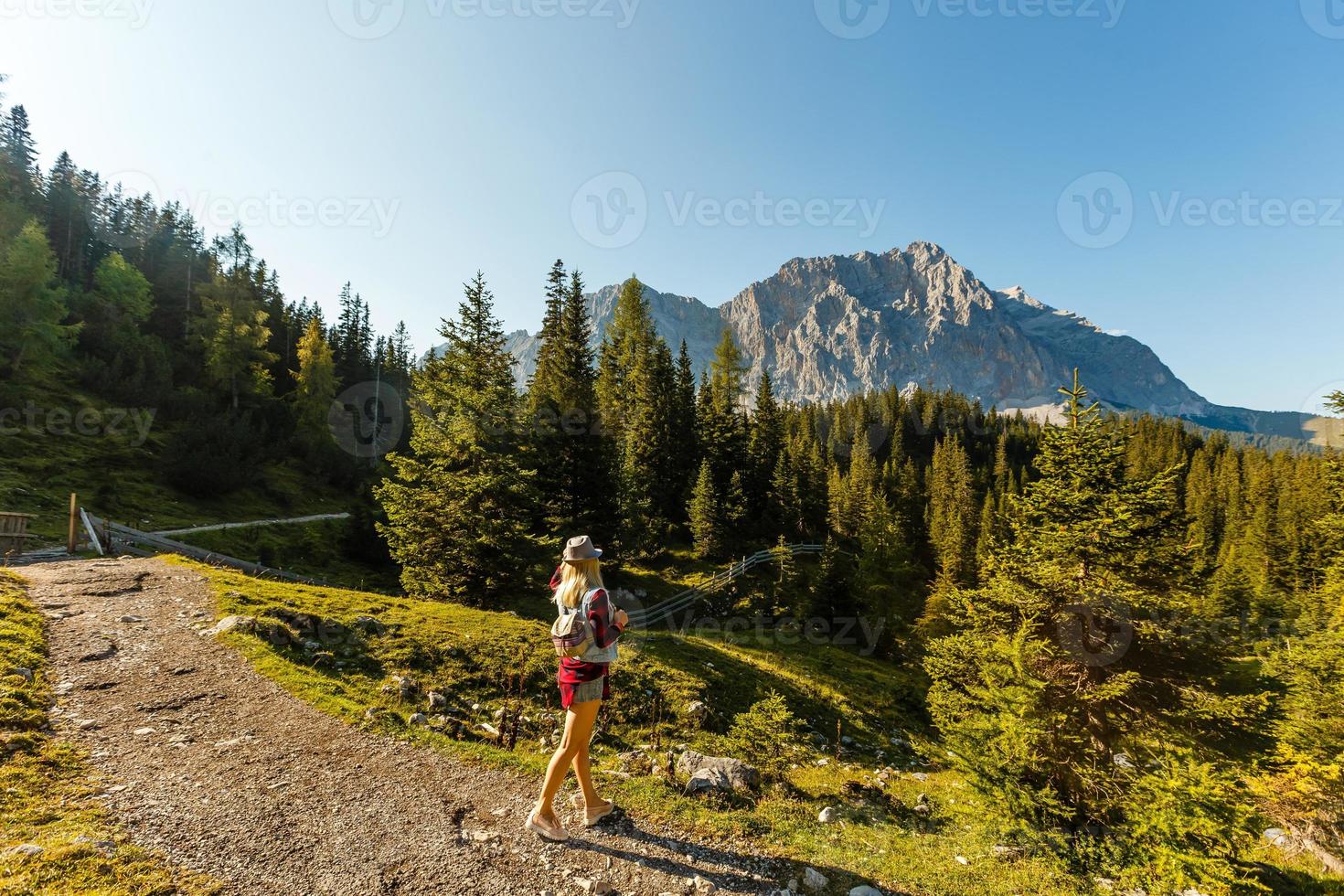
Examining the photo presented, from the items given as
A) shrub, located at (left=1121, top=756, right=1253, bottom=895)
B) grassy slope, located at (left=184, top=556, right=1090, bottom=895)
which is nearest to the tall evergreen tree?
shrub, located at (left=1121, top=756, right=1253, bottom=895)

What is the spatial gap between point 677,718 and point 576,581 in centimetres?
963

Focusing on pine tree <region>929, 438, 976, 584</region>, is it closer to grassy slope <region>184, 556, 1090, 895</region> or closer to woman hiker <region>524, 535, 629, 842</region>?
grassy slope <region>184, 556, 1090, 895</region>

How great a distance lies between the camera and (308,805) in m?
6.16

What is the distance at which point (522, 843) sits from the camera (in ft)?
19.2

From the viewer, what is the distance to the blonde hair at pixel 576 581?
20.4ft

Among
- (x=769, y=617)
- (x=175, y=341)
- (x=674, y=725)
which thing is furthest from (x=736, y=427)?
(x=175, y=341)

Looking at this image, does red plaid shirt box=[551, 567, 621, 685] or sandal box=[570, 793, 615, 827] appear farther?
sandal box=[570, 793, 615, 827]

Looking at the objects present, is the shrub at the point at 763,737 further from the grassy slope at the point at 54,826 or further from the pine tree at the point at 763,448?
the pine tree at the point at 763,448

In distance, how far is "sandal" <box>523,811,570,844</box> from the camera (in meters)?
5.95

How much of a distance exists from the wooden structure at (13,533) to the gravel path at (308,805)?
16687 mm

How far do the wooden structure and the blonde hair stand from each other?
26.8 m

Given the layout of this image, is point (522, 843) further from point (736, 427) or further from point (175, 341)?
point (175, 341)

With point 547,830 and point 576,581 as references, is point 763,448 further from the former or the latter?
point 547,830

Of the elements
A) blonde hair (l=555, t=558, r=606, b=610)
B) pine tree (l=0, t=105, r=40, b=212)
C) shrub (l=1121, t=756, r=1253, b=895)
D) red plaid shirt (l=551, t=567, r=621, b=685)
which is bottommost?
shrub (l=1121, t=756, r=1253, b=895)
